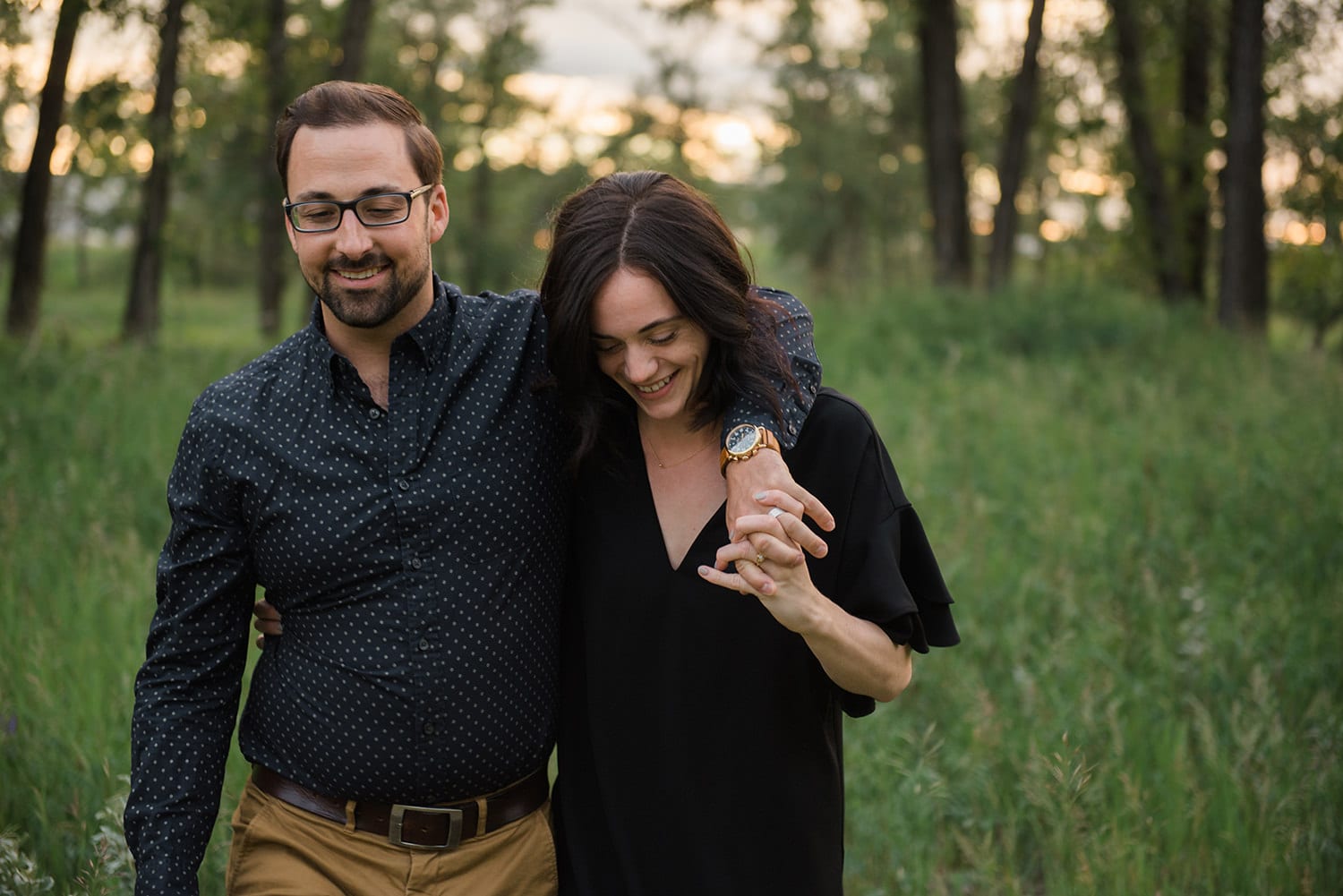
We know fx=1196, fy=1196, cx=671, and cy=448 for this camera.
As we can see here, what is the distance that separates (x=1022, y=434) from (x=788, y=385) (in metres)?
6.32

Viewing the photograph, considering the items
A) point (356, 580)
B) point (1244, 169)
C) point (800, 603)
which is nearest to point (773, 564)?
point (800, 603)

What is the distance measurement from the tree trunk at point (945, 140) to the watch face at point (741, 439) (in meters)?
14.9

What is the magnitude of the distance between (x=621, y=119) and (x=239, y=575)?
3415 cm

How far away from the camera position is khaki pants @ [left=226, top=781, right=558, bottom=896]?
2.73 m

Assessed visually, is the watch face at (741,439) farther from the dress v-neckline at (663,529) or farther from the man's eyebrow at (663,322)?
the man's eyebrow at (663,322)

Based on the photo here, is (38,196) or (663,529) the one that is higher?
(38,196)

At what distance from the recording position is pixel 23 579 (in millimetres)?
5336

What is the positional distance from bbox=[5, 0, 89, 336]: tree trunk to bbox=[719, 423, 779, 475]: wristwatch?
11514mm

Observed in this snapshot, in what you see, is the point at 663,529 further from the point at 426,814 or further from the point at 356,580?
the point at 426,814

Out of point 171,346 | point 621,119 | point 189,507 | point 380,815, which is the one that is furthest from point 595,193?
point 621,119

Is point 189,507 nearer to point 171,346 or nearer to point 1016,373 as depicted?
point 1016,373

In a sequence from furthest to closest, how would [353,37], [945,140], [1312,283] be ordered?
[1312,283]
[945,140]
[353,37]

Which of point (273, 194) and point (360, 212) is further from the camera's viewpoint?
point (273, 194)

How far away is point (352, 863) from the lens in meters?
2.75
